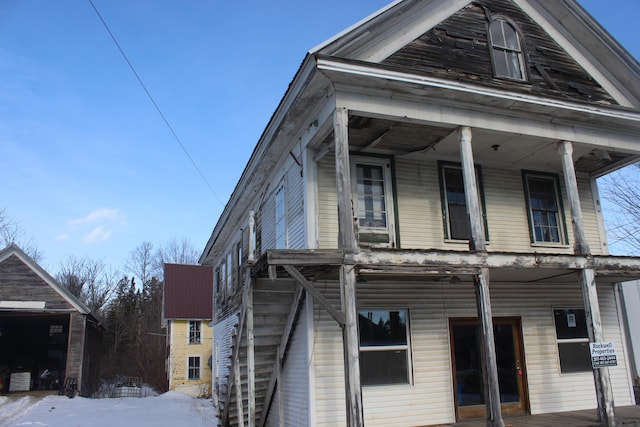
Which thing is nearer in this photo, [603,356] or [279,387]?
[603,356]

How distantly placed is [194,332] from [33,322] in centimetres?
855

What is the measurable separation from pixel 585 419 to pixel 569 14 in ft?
28.0

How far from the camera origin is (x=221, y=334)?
67.5ft

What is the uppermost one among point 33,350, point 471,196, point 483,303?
point 471,196

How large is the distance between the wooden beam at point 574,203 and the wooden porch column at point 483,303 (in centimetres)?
228

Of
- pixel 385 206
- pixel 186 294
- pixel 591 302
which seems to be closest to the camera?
pixel 591 302

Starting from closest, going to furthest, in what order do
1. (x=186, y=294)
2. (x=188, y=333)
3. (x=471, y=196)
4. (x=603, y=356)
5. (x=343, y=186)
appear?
1. (x=343, y=186)
2. (x=603, y=356)
3. (x=471, y=196)
4. (x=188, y=333)
5. (x=186, y=294)

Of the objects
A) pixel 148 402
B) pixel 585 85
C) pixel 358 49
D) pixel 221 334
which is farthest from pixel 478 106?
pixel 148 402

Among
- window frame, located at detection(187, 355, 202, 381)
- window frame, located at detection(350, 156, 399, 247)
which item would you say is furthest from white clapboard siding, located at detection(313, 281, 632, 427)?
window frame, located at detection(187, 355, 202, 381)

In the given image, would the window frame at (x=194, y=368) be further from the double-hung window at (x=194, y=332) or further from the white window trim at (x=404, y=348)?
the white window trim at (x=404, y=348)

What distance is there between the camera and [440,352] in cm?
1088

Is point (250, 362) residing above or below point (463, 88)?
below

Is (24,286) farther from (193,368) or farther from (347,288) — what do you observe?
(347,288)

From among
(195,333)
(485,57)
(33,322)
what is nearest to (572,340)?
(485,57)
